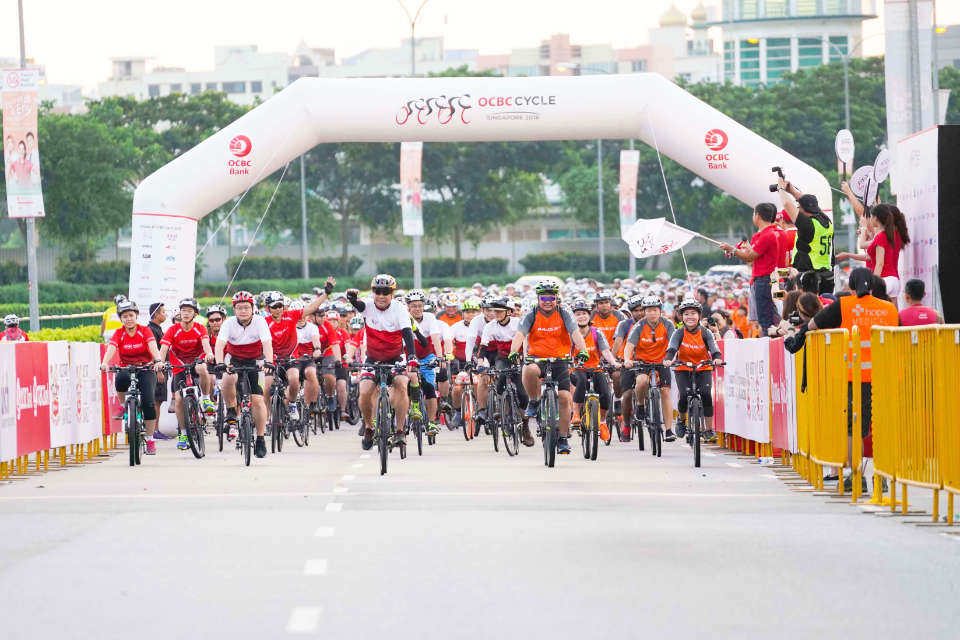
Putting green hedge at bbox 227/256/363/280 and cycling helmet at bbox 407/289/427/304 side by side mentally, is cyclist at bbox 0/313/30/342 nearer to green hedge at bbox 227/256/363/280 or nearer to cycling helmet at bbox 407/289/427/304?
cycling helmet at bbox 407/289/427/304

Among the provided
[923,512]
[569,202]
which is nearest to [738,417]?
[923,512]

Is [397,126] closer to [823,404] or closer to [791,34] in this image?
[823,404]

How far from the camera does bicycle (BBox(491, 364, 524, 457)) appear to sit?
2069 centimetres

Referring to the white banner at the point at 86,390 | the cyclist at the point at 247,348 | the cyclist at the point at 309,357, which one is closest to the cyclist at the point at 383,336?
the cyclist at the point at 247,348

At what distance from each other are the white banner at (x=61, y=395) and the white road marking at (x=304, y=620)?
461 inches

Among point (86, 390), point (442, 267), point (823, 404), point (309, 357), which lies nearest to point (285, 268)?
point (442, 267)

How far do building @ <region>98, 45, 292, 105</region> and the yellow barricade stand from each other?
496 ft

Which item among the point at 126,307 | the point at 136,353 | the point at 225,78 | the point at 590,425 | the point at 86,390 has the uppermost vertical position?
the point at 225,78

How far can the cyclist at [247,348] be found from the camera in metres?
20.1

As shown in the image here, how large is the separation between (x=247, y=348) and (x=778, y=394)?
20.0ft

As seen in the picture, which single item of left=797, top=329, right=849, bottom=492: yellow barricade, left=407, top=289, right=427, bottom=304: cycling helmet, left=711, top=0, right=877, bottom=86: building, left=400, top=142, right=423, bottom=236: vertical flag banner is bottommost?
left=797, top=329, right=849, bottom=492: yellow barricade

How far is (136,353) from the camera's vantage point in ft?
67.2

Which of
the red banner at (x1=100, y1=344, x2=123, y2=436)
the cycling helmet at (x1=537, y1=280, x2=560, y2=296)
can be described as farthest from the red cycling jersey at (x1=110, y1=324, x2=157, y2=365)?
the cycling helmet at (x1=537, y1=280, x2=560, y2=296)

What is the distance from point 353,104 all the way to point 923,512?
14.4 metres
